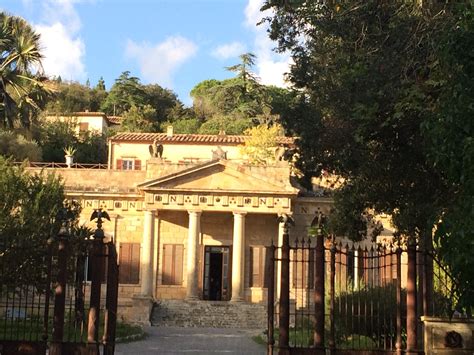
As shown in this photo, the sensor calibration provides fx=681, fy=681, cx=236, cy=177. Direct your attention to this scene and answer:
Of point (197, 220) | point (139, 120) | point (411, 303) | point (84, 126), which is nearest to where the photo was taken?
point (411, 303)

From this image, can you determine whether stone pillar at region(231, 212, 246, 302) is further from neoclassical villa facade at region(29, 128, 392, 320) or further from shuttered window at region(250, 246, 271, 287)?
shuttered window at region(250, 246, 271, 287)

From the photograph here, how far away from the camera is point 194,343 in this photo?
19922mm

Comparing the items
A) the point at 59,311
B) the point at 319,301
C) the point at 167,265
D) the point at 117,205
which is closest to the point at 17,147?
the point at 117,205

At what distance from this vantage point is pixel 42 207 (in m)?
21.8

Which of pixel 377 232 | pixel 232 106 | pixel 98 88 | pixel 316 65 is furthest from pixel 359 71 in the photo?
pixel 98 88

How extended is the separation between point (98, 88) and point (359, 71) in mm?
66108

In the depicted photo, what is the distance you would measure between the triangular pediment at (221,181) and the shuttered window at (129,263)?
3297 mm

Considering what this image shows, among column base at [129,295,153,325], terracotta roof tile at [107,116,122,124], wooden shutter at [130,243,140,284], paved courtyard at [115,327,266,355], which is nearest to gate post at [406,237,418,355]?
paved courtyard at [115,327,266,355]

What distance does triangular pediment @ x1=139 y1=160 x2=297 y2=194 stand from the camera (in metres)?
31.5

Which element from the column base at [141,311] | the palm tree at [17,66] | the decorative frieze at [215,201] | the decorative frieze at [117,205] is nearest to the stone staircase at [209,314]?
the column base at [141,311]

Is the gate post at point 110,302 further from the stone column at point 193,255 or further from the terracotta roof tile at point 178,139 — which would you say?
the terracotta roof tile at point 178,139

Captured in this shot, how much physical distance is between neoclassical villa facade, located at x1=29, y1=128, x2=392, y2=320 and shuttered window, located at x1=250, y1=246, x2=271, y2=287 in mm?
47

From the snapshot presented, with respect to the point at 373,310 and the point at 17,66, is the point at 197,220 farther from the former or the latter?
the point at 373,310

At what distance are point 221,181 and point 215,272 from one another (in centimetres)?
463
